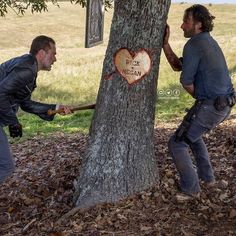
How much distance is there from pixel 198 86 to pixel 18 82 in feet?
6.62

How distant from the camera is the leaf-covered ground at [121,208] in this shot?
5758mm

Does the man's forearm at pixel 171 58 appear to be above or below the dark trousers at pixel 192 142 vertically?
above

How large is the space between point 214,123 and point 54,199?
2.13 meters

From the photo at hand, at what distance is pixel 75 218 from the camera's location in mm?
6031

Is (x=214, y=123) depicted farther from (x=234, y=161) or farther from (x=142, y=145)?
(x=234, y=161)

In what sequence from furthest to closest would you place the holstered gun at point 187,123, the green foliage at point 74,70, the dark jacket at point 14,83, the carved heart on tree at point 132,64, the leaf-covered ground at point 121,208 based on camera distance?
the green foliage at point 74,70 → the holstered gun at point 187,123 → the dark jacket at point 14,83 → the carved heart on tree at point 132,64 → the leaf-covered ground at point 121,208

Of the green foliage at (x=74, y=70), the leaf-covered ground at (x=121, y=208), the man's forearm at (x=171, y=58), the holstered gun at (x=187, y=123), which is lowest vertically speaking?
the green foliage at (x=74, y=70)

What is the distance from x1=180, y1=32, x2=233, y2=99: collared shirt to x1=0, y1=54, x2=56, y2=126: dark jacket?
1.71m

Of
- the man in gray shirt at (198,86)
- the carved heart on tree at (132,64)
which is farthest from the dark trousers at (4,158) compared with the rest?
the man in gray shirt at (198,86)

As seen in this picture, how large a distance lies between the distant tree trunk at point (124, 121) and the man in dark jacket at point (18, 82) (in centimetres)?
65

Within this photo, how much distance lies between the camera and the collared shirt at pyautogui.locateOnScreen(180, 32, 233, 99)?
19.5 ft

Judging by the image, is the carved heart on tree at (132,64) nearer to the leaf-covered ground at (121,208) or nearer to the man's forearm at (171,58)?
the man's forearm at (171,58)

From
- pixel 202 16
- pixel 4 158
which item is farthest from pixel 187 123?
pixel 4 158

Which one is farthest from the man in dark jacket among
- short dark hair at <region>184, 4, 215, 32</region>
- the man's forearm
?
short dark hair at <region>184, 4, 215, 32</region>
